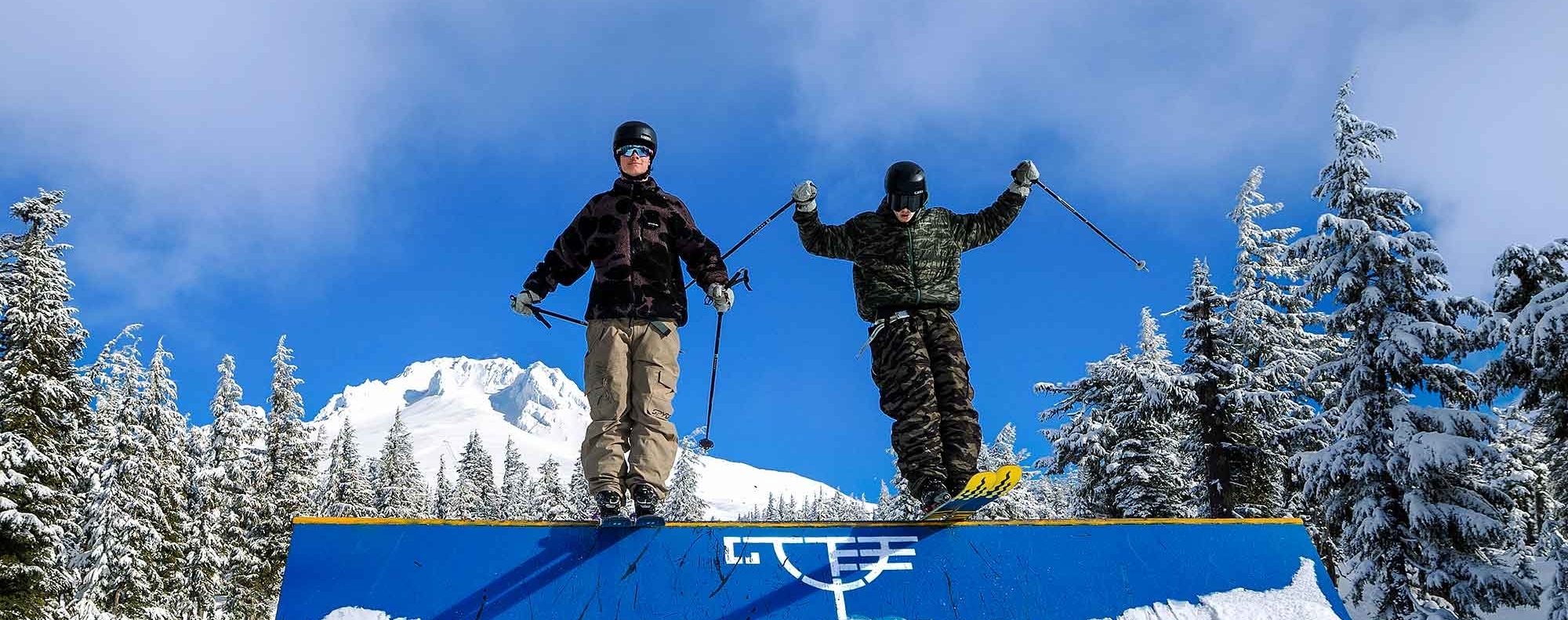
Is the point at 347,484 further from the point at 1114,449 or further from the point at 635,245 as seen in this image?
the point at 635,245

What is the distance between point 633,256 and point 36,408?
18.0 m

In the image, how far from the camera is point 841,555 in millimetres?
4922

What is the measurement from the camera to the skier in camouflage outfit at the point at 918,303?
19.2 feet

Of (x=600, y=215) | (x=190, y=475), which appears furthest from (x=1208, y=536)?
(x=190, y=475)

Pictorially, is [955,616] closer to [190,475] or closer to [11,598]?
[11,598]

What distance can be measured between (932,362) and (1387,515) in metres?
12.8

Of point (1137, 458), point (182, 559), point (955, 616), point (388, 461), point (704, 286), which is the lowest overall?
point (955, 616)

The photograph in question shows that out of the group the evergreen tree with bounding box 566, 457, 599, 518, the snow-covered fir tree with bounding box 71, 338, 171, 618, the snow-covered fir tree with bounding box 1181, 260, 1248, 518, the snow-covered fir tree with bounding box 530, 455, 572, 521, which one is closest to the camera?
the snow-covered fir tree with bounding box 1181, 260, 1248, 518

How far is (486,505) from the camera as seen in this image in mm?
66812

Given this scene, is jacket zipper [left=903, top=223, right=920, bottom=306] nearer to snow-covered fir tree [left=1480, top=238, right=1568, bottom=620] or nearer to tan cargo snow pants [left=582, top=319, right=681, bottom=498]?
tan cargo snow pants [left=582, top=319, right=681, bottom=498]

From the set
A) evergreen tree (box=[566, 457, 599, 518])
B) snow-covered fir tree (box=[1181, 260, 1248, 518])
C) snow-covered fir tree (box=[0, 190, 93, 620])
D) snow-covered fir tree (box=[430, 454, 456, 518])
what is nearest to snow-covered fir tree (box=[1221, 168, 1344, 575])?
snow-covered fir tree (box=[1181, 260, 1248, 518])

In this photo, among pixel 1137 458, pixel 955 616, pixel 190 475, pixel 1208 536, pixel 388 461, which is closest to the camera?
pixel 955 616

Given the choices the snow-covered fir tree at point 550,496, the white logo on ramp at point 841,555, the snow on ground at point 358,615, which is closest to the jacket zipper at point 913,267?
the white logo on ramp at point 841,555

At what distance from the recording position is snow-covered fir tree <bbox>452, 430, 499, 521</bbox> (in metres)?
61.2
